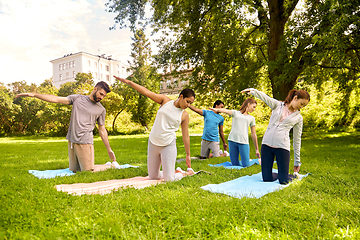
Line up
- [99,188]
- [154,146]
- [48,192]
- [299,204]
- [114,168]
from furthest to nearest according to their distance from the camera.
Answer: [114,168], [154,146], [99,188], [48,192], [299,204]

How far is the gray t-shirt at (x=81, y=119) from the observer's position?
20.0ft

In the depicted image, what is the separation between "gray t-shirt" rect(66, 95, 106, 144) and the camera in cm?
610

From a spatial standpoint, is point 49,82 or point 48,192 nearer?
point 48,192

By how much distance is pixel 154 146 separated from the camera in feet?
17.4

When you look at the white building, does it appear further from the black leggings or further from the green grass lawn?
the green grass lawn

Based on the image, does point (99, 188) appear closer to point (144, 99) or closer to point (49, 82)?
point (144, 99)

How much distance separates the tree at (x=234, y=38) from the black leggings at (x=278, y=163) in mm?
6800

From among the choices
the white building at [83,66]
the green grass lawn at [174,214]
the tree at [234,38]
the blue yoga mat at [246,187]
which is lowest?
the blue yoga mat at [246,187]

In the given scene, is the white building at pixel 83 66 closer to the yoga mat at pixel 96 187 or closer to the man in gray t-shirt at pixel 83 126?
the man in gray t-shirt at pixel 83 126

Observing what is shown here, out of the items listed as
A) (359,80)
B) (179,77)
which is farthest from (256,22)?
(359,80)

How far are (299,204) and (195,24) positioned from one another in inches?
491

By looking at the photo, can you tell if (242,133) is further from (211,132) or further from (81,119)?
(81,119)

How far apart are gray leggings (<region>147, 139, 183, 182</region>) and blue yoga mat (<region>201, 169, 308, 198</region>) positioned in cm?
85

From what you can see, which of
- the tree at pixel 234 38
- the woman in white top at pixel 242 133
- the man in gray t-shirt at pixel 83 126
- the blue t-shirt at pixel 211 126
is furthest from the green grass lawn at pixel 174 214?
the tree at pixel 234 38
